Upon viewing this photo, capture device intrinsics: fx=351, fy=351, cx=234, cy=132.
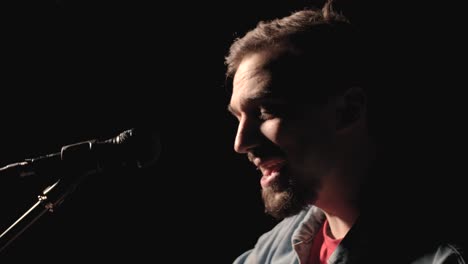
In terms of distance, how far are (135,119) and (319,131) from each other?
1.33m

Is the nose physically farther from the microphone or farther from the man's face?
the microphone

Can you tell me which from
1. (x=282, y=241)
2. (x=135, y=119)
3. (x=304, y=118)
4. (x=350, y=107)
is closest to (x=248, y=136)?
(x=304, y=118)

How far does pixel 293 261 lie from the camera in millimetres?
1648

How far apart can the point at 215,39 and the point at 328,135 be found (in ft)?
3.81

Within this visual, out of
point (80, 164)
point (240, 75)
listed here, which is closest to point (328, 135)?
point (240, 75)

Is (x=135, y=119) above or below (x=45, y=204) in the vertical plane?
above

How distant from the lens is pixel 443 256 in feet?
3.90

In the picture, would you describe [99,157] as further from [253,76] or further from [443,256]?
[443,256]

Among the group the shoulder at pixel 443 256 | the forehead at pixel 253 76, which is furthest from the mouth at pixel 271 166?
the shoulder at pixel 443 256

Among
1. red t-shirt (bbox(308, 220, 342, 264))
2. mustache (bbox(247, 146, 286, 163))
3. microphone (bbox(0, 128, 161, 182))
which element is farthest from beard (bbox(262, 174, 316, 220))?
microphone (bbox(0, 128, 161, 182))

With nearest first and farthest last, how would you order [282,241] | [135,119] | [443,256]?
[443,256], [282,241], [135,119]

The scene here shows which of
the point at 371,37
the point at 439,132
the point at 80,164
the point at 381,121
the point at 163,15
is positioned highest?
the point at 163,15

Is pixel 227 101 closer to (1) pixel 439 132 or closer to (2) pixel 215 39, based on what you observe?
(2) pixel 215 39

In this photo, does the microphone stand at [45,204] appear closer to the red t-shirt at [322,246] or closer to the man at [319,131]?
the man at [319,131]
